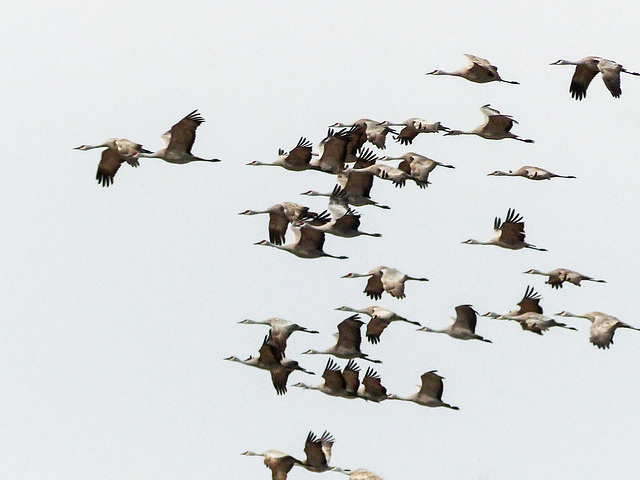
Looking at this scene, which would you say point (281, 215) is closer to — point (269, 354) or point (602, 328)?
point (269, 354)

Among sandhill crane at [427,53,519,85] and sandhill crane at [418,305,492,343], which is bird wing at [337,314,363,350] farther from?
sandhill crane at [427,53,519,85]

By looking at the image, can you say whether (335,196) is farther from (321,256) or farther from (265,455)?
(265,455)

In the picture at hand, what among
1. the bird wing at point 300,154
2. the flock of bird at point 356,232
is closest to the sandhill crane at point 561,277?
the flock of bird at point 356,232

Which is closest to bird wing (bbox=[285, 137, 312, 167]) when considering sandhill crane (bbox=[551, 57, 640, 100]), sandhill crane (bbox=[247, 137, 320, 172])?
sandhill crane (bbox=[247, 137, 320, 172])

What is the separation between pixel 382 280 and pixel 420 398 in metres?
2.59

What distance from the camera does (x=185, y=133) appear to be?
37875 millimetres

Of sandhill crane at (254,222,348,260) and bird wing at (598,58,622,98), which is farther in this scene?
sandhill crane at (254,222,348,260)

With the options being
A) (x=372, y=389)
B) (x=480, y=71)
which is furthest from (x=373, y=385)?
(x=480, y=71)

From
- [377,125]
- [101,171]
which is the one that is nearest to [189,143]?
[101,171]

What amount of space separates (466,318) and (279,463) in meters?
4.76

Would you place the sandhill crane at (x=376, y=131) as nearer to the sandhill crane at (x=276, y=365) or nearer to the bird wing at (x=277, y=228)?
the bird wing at (x=277, y=228)

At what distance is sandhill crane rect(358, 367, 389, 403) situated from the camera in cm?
4169

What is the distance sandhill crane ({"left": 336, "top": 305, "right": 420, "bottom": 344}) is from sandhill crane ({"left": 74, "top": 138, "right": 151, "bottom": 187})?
19.2ft

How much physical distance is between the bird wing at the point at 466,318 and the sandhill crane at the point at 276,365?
317 cm
